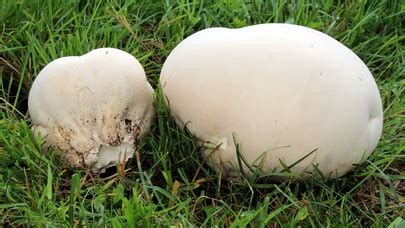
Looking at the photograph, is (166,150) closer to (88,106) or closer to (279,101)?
(88,106)

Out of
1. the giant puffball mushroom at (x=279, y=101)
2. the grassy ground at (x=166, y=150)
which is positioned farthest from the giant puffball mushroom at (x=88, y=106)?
the giant puffball mushroom at (x=279, y=101)

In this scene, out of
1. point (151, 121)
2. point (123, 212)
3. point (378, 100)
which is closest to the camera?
point (123, 212)

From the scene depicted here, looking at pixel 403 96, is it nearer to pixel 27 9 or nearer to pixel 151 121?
pixel 151 121

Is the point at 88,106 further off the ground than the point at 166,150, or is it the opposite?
the point at 88,106

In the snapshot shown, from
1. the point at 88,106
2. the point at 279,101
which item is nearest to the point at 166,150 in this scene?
the point at 88,106

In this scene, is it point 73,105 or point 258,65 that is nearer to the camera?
point 258,65

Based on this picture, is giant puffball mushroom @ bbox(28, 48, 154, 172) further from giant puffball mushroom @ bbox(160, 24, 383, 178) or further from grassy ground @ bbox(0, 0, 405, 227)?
giant puffball mushroom @ bbox(160, 24, 383, 178)

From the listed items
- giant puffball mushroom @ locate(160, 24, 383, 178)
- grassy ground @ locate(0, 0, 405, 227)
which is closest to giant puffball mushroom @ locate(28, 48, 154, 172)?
grassy ground @ locate(0, 0, 405, 227)

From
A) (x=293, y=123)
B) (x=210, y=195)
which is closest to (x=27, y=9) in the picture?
(x=210, y=195)
